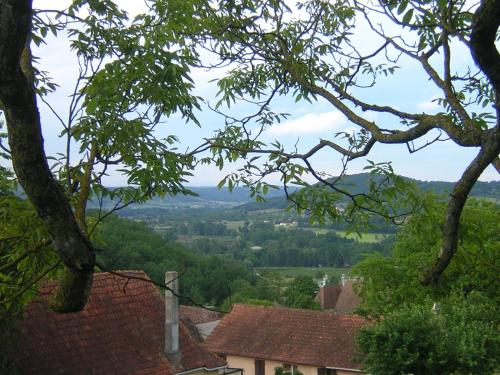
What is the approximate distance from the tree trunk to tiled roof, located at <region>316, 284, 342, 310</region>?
4926 cm

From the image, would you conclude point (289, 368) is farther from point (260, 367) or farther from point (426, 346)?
point (426, 346)

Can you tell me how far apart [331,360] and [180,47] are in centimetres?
1894

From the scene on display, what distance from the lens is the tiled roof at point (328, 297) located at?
51312 millimetres

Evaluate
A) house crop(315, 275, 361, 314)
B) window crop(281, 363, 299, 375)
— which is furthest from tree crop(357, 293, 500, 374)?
house crop(315, 275, 361, 314)

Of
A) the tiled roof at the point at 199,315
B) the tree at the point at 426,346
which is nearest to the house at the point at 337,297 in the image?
the tiled roof at the point at 199,315

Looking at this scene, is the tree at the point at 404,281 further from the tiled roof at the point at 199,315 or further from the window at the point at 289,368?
the tiled roof at the point at 199,315

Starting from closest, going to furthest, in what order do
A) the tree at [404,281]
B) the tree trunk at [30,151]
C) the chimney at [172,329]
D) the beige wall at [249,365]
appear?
the tree trunk at [30,151] < the chimney at [172,329] < the tree at [404,281] < the beige wall at [249,365]

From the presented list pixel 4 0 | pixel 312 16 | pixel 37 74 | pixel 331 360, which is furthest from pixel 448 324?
pixel 4 0

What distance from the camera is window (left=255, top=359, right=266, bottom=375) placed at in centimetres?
2354

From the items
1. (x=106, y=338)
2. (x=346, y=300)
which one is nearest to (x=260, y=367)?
(x=106, y=338)

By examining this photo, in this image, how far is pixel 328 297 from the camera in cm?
5209

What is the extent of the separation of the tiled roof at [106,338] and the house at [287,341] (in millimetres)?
9615

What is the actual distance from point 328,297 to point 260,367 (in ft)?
96.2

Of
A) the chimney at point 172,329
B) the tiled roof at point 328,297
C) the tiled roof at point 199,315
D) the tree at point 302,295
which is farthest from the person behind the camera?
the tiled roof at point 328,297
